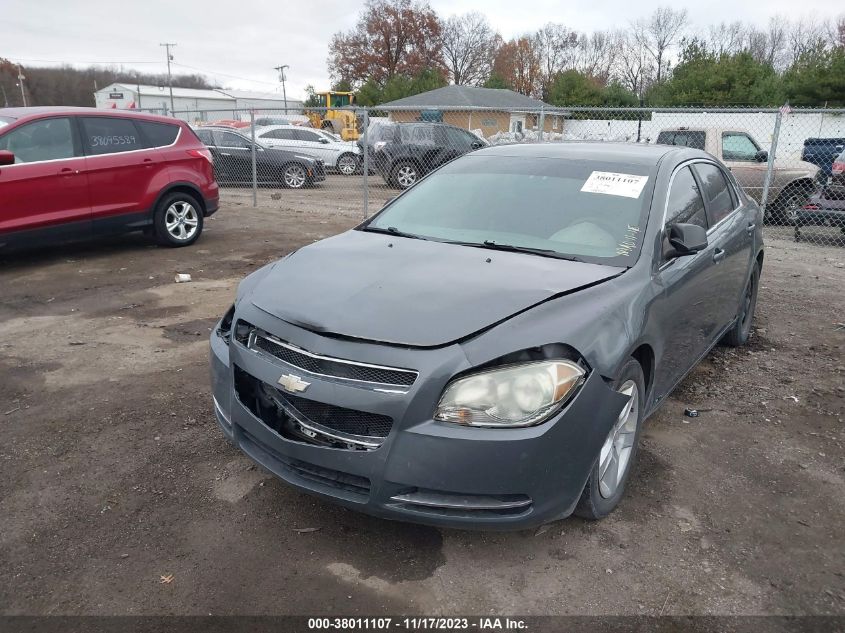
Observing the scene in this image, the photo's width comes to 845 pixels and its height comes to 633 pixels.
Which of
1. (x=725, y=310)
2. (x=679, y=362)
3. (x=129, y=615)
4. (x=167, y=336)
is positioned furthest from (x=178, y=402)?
(x=725, y=310)

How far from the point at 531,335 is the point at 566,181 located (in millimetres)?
1536

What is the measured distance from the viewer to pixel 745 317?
5.34 meters

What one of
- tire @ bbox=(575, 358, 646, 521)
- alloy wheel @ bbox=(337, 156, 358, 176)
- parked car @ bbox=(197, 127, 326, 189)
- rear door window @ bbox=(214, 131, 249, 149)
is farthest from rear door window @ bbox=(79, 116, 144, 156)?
alloy wheel @ bbox=(337, 156, 358, 176)

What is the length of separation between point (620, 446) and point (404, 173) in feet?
42.1

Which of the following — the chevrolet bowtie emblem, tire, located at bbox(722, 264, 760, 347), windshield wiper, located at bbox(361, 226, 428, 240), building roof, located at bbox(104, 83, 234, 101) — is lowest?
tire, located at bbox(722, 264, 760, 347)

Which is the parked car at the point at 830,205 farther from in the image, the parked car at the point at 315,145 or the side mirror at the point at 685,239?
the parked car at the point at 315,145

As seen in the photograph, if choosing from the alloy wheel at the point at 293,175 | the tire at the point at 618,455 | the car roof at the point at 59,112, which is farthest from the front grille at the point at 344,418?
the alloy wheel at the point at 293,175

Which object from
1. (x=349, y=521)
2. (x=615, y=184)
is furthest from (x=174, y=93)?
(x=349, y=521)

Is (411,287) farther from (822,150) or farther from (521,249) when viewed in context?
(822,150)

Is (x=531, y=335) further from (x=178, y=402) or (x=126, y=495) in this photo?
(x=178, y=402)

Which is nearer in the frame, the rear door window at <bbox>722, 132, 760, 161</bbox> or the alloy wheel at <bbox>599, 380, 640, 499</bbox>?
the alloy wheel at <bbox>599, 380, 640, 499</bbox>

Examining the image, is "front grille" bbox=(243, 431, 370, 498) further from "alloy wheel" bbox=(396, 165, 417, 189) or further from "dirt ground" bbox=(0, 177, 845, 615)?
Result: "alloy wheel" bbox=(396, 165, 417, 189)

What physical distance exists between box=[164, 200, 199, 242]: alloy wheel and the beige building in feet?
54.0

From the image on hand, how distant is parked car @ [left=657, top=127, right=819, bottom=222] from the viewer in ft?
37.3
